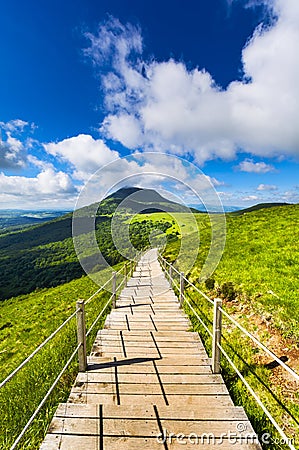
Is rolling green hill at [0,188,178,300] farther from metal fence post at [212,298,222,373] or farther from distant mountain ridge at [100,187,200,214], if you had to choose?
metal fence post at [212,298,222,373]

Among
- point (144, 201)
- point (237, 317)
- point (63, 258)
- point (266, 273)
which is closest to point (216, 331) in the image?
point (237, 317)

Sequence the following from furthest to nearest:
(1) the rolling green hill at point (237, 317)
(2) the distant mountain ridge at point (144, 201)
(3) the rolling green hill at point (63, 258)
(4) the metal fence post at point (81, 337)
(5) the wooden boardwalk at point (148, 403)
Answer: (3) the rolling green hill at point (63, 258), (2) the distant mountain ridge at point (144, 201), (4) the metal fence post at point (81, 337), (1) the rolling green hill at point (237, 317), (5) the wooden boardwalk at point (148, 403)

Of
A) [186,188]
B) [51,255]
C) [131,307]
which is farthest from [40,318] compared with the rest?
[51,255]

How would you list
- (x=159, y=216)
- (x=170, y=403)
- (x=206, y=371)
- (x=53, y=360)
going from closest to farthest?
1. (x=170, y=403)
2. (x=206, y=371)
3. (x=53, y=360)
4. (x=159, y=216)

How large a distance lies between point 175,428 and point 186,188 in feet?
32.1

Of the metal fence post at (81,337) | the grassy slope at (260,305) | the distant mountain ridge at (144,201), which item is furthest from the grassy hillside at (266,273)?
the metal fence post at (81,337)

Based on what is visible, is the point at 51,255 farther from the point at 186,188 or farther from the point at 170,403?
the point at 170,403

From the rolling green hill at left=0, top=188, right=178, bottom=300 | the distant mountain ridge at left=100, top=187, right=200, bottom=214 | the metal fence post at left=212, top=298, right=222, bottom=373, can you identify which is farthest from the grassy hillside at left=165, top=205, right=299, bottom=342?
the rolling green hill at left=0, top=188, right=178, bottom=300

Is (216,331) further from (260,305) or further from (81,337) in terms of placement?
(260,305)

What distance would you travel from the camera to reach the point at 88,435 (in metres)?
2.96

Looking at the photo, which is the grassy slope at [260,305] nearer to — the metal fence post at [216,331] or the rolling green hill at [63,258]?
the metal fence post at [216,331]

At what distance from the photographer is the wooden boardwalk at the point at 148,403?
2.92 meters

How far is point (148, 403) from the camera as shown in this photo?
357 cm

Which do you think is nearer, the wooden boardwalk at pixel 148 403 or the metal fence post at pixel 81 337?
the wooden boardwalk at pixel 148 403
